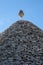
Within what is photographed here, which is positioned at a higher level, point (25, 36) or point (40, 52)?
point (25, 36)

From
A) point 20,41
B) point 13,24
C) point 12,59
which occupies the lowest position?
point 12,59

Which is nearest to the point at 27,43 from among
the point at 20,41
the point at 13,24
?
the point at 20,41

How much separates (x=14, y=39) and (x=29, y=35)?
1584mm

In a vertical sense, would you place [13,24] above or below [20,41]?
above

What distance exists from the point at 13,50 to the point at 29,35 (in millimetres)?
2499

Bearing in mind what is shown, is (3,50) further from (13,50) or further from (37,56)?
(37,56)

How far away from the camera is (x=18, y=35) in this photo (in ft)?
101

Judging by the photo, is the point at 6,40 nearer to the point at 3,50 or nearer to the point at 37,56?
the point at 3,50

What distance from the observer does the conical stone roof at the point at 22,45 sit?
94.2 feet

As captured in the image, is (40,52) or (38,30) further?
(38,30)

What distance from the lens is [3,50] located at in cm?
2955

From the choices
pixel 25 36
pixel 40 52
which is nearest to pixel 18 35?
pixel 25 36

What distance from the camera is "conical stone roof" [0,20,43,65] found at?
28719mm

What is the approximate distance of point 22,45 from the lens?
29.8m
